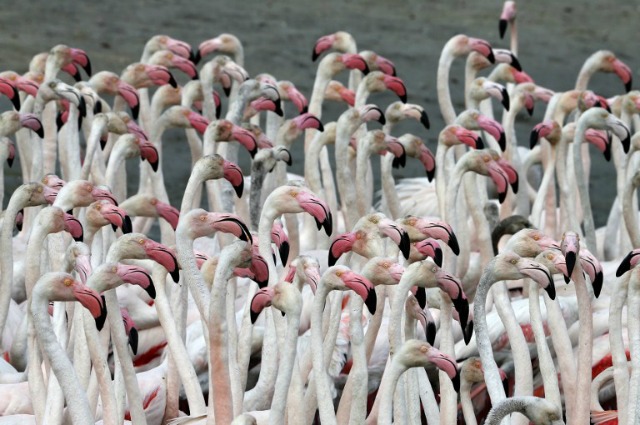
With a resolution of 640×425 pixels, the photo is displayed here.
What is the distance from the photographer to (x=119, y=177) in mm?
7547

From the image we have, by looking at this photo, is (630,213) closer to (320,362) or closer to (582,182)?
(582,182)

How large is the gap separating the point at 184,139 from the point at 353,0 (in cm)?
429

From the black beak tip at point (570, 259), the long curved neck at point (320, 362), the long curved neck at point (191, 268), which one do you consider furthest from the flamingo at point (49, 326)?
the black beak tip at point (570, 259)

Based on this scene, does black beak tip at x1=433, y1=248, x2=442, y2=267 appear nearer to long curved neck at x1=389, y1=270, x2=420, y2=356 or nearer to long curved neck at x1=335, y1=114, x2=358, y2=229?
long curved neck at x1=389, y1=270, x2=420, y2=356

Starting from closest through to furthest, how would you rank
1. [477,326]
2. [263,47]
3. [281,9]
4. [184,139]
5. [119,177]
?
[477,326] < [119,177] < [184,139] < [263,47] < [281,9]

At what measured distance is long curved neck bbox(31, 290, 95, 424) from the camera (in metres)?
4.71

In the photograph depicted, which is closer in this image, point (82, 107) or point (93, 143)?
point (93, 143)

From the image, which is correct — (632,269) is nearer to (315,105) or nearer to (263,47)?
(315,105)

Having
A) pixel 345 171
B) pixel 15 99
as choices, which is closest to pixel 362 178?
pixel 345 171

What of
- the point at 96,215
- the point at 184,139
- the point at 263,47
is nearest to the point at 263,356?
the point at 96,215

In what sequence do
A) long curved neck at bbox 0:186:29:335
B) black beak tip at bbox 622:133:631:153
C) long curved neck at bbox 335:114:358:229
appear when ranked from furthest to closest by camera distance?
long curved neck at bbox 335:114:358:229
black beak tip at bbox 622:133:631:153
long curved neck at bbox 0:186:29:335

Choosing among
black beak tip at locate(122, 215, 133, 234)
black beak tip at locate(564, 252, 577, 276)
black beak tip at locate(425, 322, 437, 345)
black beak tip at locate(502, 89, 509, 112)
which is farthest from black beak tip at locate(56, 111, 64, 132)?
black beak tip at locate(564, 252, 577, 276)

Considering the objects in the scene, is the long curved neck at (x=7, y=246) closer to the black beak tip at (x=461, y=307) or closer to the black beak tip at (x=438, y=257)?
the black beak tip at (x=438, y=257)

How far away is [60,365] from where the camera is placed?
471 cm
